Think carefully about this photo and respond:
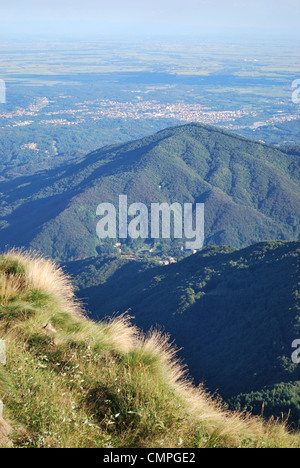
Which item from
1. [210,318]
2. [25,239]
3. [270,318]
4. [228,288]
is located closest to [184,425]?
[270,318]

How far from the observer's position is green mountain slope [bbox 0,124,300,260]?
105875mm

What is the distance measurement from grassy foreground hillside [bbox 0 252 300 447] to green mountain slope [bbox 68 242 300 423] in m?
9.44

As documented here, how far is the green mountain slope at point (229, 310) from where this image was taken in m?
21.7

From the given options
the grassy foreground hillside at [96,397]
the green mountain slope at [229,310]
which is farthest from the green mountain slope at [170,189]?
the grassy foreground hillside at [96,397]

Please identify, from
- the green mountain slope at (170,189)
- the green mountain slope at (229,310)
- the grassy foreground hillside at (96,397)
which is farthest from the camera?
the green mountain slope at (170,189)

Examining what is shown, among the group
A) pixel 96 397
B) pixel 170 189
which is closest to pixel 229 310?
pixel 96 397

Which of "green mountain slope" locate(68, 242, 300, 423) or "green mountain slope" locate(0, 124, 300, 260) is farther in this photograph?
"green mountain slope" locate(0, 124, 300, 260)

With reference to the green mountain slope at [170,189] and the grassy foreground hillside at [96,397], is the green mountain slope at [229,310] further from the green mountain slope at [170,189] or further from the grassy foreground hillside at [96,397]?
the green mountain slope at [170,189]

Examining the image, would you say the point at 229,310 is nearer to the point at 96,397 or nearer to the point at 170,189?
the point at 96,397

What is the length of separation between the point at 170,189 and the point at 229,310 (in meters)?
92.7

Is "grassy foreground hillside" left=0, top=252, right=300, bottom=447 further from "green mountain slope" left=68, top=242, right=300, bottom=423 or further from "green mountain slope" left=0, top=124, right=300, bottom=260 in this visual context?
"green mountain slope" left=0, top=124, right=300, bottom=260

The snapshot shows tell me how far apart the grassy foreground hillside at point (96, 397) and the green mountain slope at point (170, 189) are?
91618 mm

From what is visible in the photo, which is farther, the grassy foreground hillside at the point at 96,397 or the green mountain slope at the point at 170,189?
the green mountain slope at the point at 170,189

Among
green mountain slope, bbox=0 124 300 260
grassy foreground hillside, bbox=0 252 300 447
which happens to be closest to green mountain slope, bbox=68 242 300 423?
grassy foreground hillside, bbox=0 252 300 447
